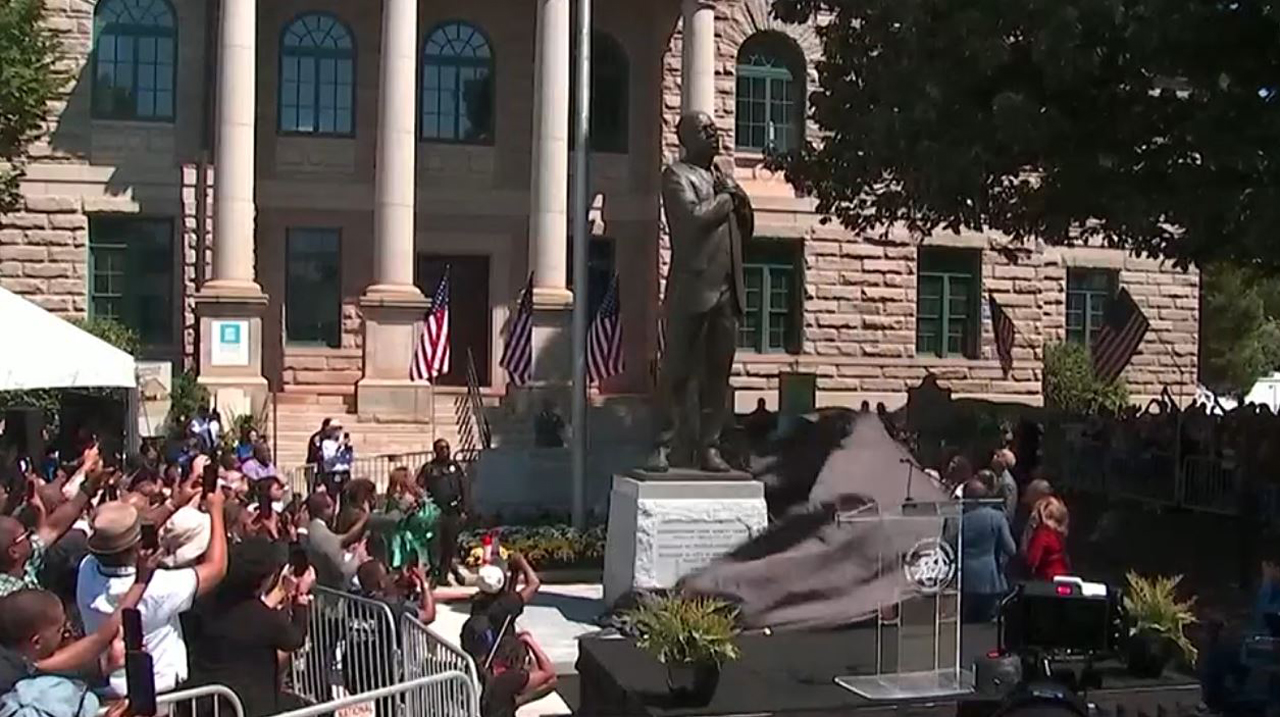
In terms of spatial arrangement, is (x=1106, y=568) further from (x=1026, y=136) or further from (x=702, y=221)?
(x=702, y=221)

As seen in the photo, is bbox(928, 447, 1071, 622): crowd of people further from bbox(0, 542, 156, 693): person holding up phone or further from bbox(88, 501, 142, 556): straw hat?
bbox(0, 542, 156, 693): person holding up phone

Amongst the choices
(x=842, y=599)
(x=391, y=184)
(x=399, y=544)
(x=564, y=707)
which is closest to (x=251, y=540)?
(x=564, y=707)

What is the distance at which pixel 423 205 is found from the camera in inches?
1217

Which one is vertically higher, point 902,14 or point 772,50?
point 772,50

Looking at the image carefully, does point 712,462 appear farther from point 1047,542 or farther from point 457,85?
point 457,85

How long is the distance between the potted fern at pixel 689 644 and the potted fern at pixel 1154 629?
2537 millimetres

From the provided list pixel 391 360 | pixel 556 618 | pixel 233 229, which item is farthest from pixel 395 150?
pixel 556 618

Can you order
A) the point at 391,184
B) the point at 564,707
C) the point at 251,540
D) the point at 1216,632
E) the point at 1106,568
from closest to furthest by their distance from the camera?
the point at 251,540, the point at 1216,632, the point at 564,707, the point at 1106,568, the point at 391,184

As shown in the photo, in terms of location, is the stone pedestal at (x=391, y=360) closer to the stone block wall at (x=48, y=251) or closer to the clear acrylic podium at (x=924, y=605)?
the stone block wall at (x=48, y=251)

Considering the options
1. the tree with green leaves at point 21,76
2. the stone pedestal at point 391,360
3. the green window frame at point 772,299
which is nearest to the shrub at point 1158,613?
the tree with green leaves at point 21,76

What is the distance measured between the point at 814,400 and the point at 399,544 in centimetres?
1795

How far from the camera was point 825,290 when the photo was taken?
110ft

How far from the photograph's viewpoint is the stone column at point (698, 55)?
29938 mm

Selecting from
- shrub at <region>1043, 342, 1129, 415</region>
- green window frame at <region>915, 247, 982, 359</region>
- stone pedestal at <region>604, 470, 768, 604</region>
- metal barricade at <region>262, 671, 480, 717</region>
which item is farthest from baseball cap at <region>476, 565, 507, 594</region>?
shrub at <region>1043, 342, 1129, 415</region>
